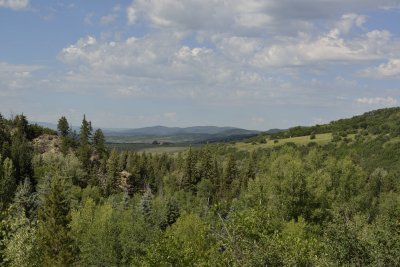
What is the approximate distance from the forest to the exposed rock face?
1.25 feet

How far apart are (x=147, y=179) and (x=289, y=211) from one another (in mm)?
103960

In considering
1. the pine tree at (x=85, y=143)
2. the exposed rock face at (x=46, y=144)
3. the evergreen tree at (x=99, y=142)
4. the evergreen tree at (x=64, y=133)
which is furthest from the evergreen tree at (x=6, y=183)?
the evergreen tree at (x=99, y=142)

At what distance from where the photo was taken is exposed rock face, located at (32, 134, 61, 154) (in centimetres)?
16875

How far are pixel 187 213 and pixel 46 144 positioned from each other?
293 ft

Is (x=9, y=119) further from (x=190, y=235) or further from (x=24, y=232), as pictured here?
(x=24, y=232)

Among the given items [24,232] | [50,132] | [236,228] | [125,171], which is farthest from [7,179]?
[236,228]

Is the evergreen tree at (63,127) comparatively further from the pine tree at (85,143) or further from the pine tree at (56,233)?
the pine tree at (56,233)

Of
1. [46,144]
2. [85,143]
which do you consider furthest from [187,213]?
[46,144]

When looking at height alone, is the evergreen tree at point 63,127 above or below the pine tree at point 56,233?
above

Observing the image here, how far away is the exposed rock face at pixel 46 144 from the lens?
169m

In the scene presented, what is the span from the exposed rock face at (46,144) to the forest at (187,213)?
0.38m

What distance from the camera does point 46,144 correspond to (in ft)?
565

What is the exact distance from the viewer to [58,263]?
58562 millimetres

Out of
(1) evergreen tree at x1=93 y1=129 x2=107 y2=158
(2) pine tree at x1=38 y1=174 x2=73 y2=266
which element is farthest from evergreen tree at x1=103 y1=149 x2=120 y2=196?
(2) pine tree at x1=38 y1=174 x2=73 y2=266
